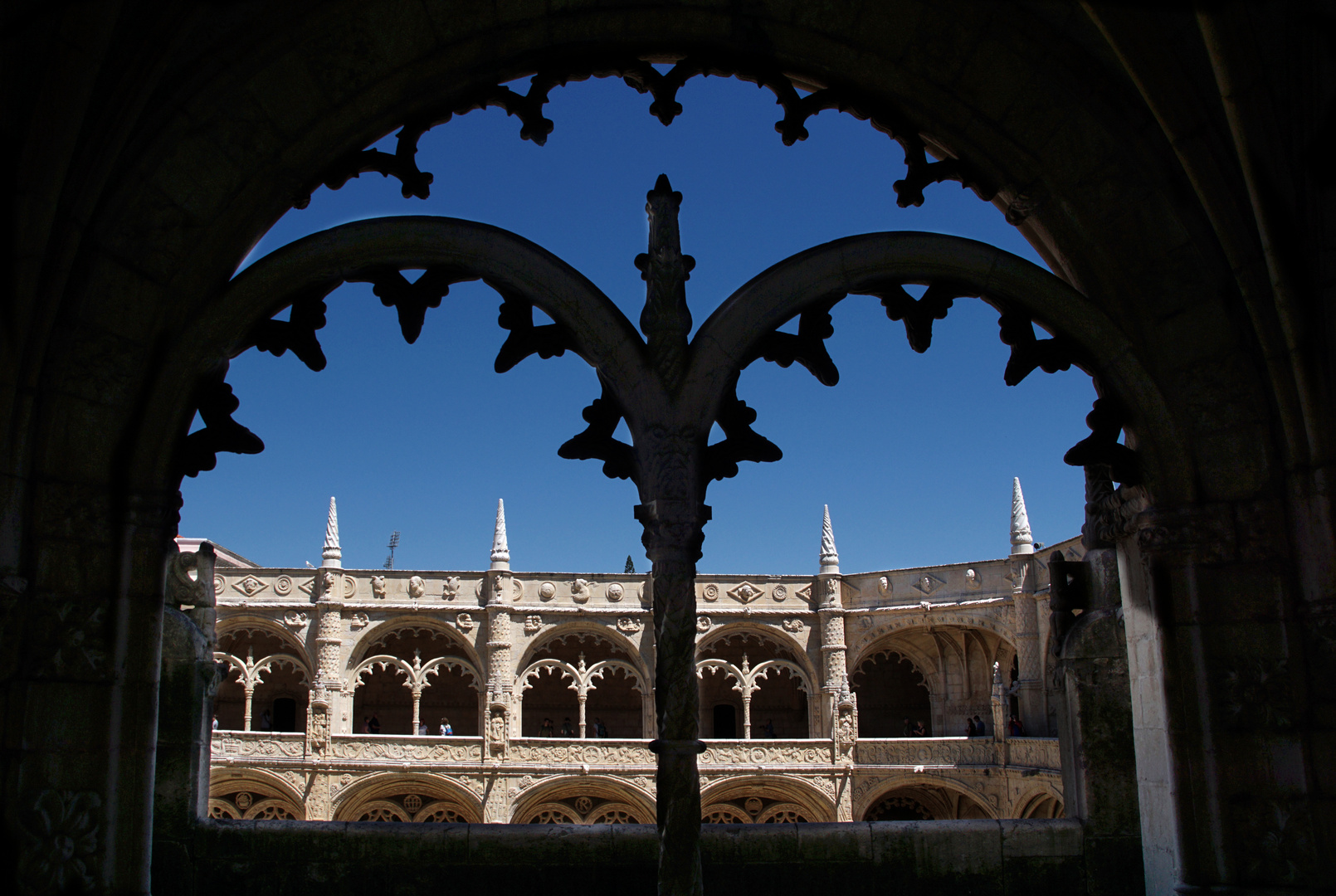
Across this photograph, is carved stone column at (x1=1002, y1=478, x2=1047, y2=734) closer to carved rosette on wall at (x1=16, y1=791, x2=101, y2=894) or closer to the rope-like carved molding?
the rope-like carved molding

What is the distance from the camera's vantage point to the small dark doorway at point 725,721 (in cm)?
2561

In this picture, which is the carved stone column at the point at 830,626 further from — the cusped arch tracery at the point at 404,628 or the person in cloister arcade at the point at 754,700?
the cusped arch tracery at the point at 404,628

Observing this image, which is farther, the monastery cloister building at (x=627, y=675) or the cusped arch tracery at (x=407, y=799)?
the cusped arch tracery at (x=407, y=799)

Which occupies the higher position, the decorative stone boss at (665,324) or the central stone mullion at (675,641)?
the decorative stone boss at (665,324)

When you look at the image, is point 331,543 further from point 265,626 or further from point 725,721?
point 725,721

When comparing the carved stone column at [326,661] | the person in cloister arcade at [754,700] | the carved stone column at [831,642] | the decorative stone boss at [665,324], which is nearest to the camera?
the decorative stone boss at [665,324]

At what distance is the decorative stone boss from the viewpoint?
338 cm

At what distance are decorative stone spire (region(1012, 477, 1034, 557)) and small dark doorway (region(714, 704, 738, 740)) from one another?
905cm

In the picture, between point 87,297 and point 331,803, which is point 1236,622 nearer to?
point 87,297

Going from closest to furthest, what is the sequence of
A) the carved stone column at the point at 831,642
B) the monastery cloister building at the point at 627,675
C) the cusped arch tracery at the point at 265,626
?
1. the monastery cloister building at the point at 627,675
2. the carved stone column at the point at 831,642
3. the cusped arch tracery at the point at 265,626

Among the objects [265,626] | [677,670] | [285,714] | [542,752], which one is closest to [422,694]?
[285,714]

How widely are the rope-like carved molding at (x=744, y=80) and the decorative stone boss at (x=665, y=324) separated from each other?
29 cm

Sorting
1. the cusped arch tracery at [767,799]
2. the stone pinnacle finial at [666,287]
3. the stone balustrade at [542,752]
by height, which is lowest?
the cusped arch tracery at [767,799]

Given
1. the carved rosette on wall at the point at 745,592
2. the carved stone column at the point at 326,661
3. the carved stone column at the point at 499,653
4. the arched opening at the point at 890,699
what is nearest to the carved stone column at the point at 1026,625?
the carved rosette on wall at the point at 745,592
